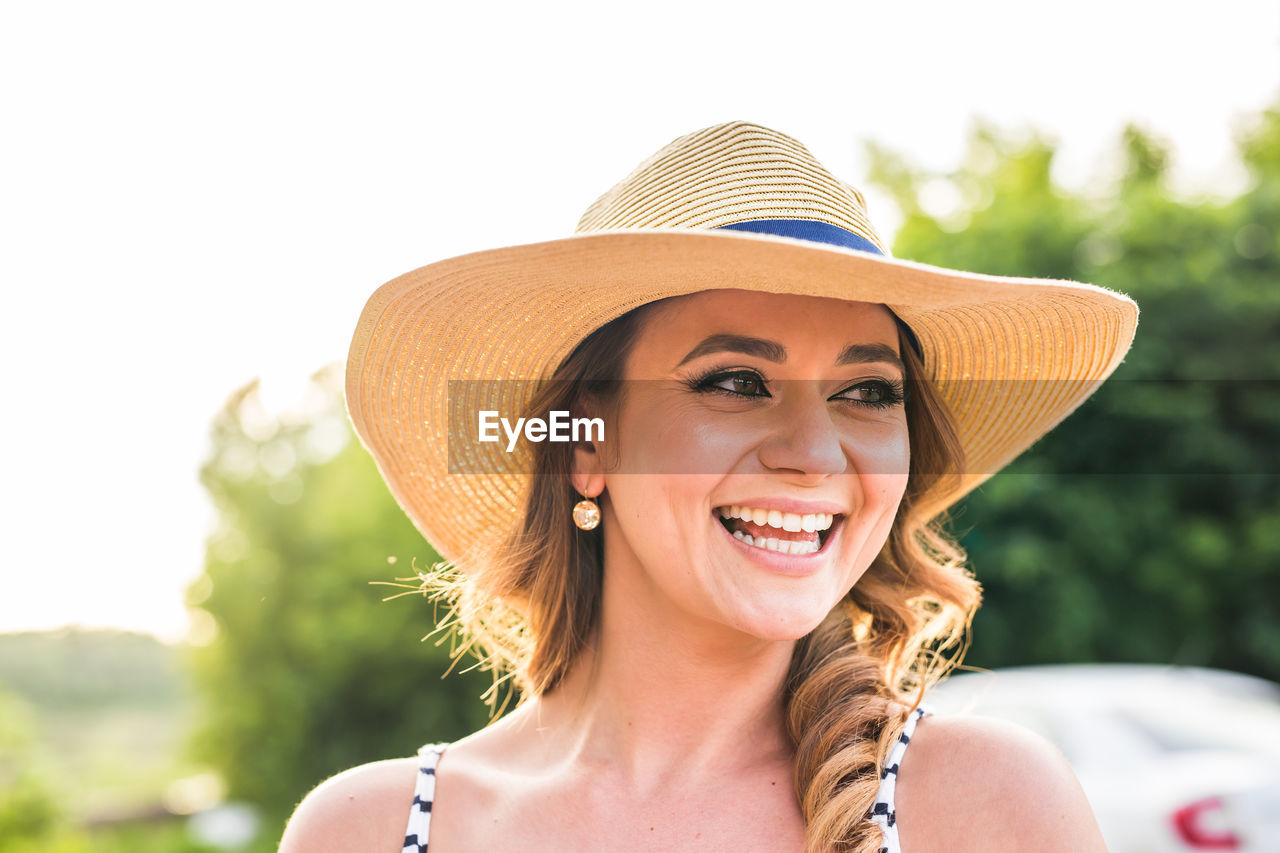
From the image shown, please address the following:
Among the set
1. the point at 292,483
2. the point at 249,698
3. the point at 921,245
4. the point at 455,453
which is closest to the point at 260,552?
the point at 292,483

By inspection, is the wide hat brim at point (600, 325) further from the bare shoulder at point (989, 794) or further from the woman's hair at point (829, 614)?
the bare shoulder at point (989, 794)

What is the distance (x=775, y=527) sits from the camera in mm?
1660

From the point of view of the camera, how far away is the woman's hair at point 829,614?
192 cm

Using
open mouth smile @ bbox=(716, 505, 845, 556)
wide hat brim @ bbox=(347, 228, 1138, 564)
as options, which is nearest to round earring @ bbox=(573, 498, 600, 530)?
wide hat brim @ bbox=(347, 228, 1138, 564)

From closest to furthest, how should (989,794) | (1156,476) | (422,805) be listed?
(989,794)
(422,805)
(1156,476)

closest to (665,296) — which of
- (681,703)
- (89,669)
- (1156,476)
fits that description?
(681,703)

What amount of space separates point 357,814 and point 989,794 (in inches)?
41.5

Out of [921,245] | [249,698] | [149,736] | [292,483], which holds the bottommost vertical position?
[149,736]

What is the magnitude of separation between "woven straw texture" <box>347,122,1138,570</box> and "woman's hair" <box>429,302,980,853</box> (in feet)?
0.25

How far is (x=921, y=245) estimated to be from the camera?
10.4 meters

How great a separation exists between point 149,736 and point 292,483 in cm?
Answer: 436

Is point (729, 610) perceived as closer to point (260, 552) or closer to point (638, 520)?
point (638, 520)

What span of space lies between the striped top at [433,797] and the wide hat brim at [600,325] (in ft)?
1.71

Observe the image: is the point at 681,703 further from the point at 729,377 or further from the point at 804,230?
the point at 804,230
